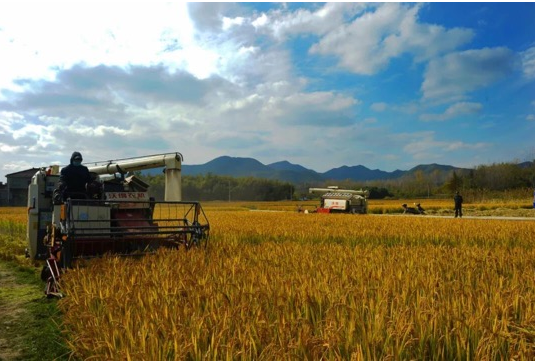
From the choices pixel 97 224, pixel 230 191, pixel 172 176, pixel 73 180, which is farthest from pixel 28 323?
pixel 230 191

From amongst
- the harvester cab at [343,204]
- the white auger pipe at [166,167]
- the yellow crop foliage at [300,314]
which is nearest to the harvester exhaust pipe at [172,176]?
the white auger pipe at [166,167]

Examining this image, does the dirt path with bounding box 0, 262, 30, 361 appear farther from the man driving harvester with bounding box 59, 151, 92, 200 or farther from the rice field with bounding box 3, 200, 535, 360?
the man driving harvester with bounding box 59, 151, 92, 200

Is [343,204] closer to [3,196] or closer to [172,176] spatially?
[172,176]

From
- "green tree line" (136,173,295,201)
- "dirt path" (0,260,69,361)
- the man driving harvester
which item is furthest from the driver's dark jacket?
"green tree line" (136,173,295,201)

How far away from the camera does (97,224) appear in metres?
8.15

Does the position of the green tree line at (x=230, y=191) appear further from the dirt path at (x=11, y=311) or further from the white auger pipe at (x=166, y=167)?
the dirt path at (x=11, y=311)

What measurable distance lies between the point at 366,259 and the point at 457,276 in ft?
4.81

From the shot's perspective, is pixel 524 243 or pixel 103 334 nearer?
pixel 103 334

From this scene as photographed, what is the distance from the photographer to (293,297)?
3.94 m

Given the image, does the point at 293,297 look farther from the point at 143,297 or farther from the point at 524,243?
the point at 524,243

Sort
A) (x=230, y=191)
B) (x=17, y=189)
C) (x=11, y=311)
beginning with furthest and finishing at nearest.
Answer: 1. (x=230, y=191)
2. (x=17, y=189)
3. (x=11, y=311)

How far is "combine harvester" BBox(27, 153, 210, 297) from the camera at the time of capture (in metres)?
7.00

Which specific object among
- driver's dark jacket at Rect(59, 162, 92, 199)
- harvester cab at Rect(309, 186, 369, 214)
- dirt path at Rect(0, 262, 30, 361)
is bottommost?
dirt path at Rect(0, 262, 30, 361)

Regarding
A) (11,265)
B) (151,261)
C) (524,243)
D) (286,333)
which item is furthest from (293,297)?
(11,265)
